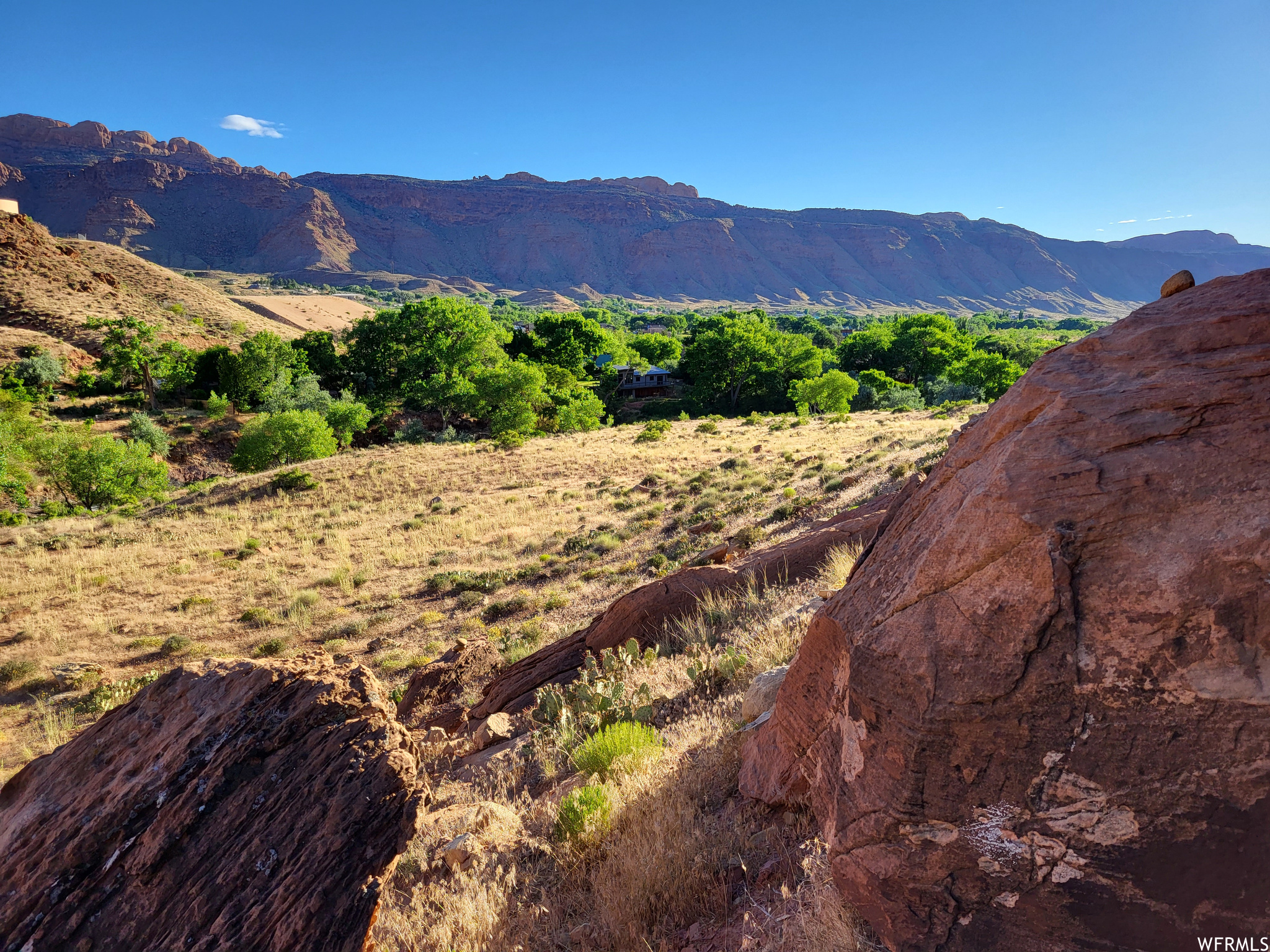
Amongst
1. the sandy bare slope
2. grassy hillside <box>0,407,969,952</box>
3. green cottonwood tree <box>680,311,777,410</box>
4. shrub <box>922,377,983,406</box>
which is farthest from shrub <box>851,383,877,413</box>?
the sandy bare slope

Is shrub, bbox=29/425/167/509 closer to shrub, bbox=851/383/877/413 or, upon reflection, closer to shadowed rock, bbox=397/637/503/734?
shadowed rock, bbox=397/637/503/734

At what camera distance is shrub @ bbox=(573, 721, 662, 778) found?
4.45 meters

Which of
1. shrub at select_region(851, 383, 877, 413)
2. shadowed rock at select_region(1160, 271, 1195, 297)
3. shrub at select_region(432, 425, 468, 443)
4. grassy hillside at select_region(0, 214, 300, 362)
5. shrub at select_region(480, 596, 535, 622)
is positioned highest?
grassy hillside at select_region(0, 214, 300, 362)

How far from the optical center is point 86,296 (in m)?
55.4

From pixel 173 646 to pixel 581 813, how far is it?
46.6ft

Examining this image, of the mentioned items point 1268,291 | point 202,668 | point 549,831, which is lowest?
point 549,831

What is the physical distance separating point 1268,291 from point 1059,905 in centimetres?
261

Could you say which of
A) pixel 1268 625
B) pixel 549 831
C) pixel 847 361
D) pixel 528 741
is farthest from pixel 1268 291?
pixel 847 361

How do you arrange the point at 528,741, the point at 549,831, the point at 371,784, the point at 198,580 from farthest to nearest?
the point at 198,580 < the point at 528,741 < the point at 549,831 < the point at 371,784

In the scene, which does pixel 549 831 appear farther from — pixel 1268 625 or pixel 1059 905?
pixel 1268 625

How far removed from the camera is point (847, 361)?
219 feet

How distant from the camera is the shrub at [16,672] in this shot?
40.7 ft

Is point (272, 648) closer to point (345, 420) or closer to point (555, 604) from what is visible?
point (555, 604)

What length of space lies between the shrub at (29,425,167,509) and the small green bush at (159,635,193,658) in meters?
19.3
